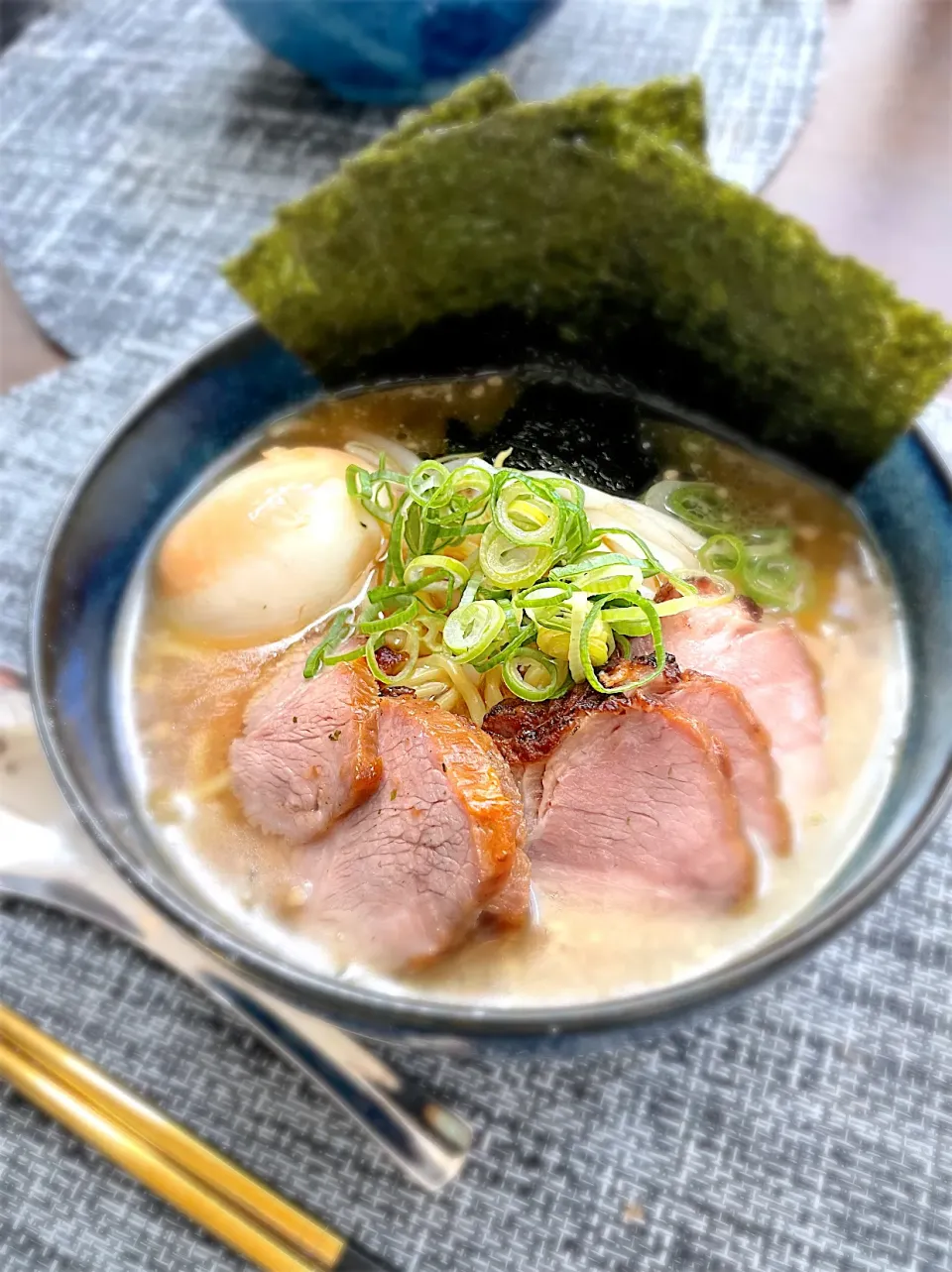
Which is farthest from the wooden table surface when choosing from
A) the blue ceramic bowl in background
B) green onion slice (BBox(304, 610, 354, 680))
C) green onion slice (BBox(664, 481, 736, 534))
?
green onion slice (BBox(304, 610, 354, 680))

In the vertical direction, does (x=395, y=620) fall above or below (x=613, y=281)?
below

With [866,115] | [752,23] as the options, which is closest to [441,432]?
[866,115]

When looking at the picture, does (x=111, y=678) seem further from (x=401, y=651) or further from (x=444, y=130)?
(x=444, y=130)

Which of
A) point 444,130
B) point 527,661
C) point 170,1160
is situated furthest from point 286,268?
point 170,1160

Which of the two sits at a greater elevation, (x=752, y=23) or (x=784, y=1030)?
(x=752, y=23)

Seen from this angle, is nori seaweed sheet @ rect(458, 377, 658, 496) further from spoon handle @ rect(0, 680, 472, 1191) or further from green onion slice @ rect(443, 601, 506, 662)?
spoon handle @ rect(0, 680, 472, 1191)

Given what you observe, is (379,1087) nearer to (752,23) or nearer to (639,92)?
(639,92)

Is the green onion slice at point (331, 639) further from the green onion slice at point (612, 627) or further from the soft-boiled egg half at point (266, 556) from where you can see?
the green onion slice at point (612, 627)

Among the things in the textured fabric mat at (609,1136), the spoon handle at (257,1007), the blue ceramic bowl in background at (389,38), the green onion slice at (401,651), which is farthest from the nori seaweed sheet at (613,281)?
the blue ceramic bowl in background at (389,38)
